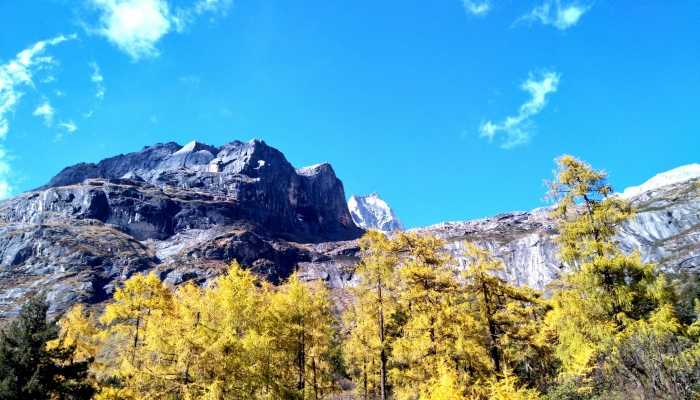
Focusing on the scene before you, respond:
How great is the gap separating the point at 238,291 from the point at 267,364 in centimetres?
397

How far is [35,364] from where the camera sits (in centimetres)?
1961

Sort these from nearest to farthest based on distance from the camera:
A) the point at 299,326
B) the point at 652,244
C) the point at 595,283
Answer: the point at 595,283
the point at 299,326
the point at 652,244

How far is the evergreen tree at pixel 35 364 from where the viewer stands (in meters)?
18.3

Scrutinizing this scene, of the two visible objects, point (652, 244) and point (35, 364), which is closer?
point (35, 364)

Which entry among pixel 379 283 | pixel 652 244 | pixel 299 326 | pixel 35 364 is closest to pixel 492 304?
pixel 379 283

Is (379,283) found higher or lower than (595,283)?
higher

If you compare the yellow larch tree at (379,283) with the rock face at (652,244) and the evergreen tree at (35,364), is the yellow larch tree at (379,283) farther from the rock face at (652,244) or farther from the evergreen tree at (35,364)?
the rock face at (652,244)

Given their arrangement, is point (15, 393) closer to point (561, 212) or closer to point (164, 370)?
point (164, 370)

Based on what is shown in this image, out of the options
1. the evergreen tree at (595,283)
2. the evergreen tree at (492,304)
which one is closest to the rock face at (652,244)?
the evergreen tree at (492,304)

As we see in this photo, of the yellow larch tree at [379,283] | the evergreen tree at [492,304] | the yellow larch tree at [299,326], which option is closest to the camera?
the evergreen tree at [492,304]

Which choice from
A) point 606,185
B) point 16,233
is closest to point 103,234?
point 16,233

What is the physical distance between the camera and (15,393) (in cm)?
1805

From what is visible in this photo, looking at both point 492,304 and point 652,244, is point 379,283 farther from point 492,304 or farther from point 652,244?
point 652,244

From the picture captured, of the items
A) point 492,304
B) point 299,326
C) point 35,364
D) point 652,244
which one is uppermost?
point 652,244
